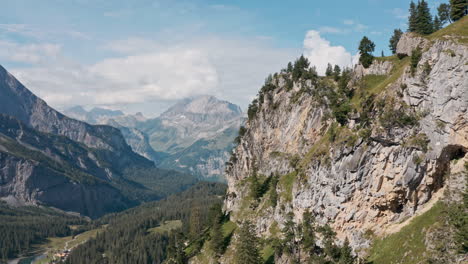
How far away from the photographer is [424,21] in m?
116

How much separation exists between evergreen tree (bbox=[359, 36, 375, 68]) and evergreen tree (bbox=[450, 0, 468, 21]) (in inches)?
988

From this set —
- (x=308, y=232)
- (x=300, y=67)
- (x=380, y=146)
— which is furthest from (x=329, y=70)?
(x=308, y=232)

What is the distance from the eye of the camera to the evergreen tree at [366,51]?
108963mm

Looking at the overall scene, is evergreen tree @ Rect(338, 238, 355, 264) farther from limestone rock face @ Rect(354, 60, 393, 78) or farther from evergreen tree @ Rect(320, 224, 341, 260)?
limestone rock face @ Rect(354, 60, 393, 78)

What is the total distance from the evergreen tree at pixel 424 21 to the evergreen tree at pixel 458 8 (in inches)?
566

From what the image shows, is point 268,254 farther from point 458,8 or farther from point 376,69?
point 458,8

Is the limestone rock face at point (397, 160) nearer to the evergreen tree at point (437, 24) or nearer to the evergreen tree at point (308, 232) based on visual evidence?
the evergreen tree at point (308, 232)

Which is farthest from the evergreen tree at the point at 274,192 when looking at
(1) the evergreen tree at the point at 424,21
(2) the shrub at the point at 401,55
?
(1) the evergreen tree at the point at 424,21

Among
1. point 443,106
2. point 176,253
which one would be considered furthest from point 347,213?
point 176,253

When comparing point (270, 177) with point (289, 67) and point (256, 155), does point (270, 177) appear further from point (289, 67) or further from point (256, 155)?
point (289, 67)

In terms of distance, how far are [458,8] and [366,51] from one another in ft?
95.6

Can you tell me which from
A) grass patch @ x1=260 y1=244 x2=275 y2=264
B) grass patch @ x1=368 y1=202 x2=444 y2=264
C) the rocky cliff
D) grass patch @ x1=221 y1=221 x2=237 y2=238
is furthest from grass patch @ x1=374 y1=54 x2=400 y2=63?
grass patch @ x1=221 y1=221 x2=237 y2=238

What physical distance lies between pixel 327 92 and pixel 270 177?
43.0 meters

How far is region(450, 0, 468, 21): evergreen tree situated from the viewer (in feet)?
318
